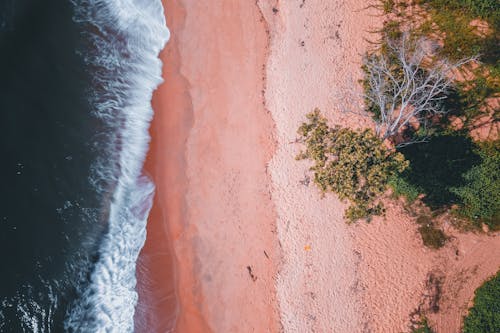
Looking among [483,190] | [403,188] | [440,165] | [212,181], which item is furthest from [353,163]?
[483,190]

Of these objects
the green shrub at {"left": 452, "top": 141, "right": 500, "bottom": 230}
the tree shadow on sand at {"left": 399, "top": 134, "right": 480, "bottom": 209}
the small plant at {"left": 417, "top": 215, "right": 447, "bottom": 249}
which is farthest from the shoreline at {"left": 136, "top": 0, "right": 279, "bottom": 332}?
the green shrub at {"left": 452, "top": 141, "right": 500, "bottom": 230}

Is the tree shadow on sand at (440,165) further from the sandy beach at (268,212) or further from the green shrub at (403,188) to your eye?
the sandy beach at (268,212)

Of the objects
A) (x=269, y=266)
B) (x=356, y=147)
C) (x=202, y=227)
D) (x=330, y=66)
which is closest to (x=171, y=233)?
(x=202, y=227)

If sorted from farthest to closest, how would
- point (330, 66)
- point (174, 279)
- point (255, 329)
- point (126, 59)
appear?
point (126, 59), point (330, 66), point (174, 279), point (255, 329)

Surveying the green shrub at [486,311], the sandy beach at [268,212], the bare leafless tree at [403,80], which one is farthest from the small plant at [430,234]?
the bare leafless tree at [403,80]

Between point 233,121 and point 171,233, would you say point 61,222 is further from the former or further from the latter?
point 233,121
